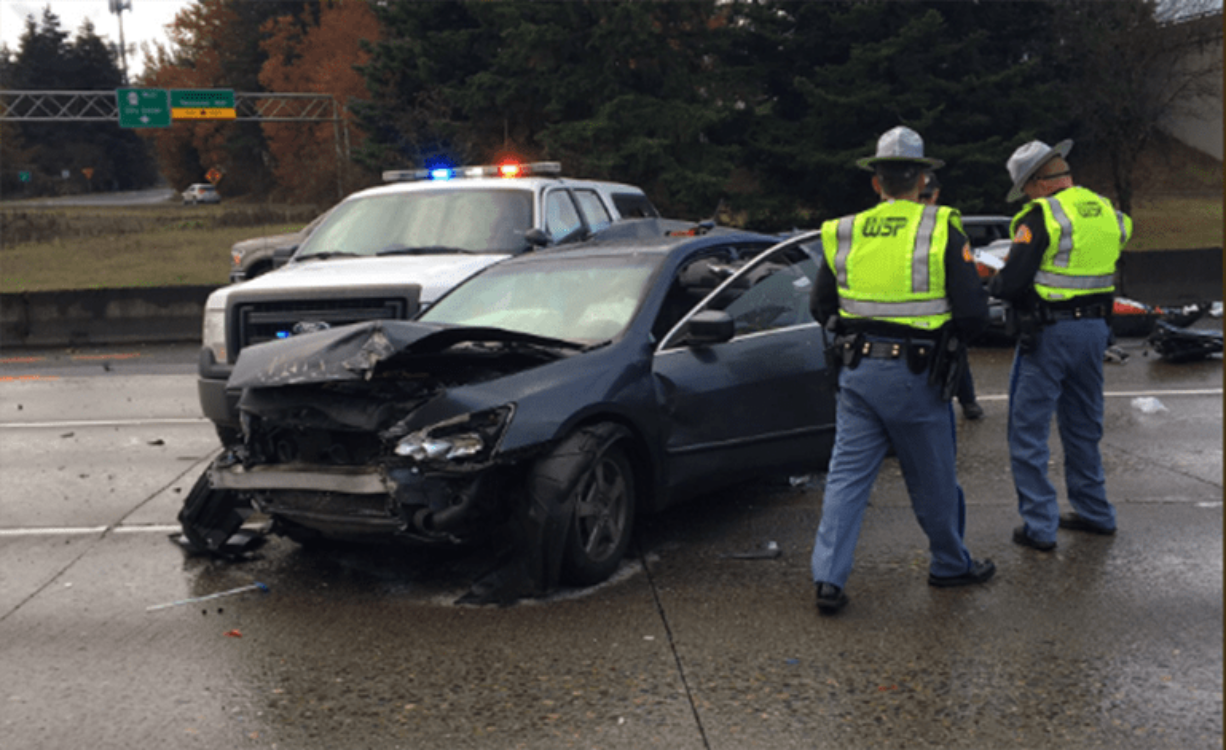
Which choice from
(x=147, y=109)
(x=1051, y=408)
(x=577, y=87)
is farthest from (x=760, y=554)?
(x=147, y=109)

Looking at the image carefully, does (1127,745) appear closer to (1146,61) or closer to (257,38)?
(1146,61)

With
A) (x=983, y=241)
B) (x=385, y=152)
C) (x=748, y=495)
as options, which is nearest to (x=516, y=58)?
(x=385, y=152)

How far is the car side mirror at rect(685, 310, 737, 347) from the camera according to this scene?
18.9ft

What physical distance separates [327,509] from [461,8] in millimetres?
34207

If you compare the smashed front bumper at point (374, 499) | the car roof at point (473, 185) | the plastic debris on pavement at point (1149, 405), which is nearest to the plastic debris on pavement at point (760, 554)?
the smashed front bumper at point (374, 499)

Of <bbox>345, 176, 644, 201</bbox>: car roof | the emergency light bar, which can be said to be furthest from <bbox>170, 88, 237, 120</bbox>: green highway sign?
<bbox>345, 176, 644, 201</bbox>: car roof

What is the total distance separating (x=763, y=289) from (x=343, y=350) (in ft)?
8.61

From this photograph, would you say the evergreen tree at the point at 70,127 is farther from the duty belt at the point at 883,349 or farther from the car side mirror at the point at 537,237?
the duty belt at the point at 883,349

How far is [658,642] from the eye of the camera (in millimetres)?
4652

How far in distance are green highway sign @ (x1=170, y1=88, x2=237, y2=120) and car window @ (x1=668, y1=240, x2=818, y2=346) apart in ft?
123

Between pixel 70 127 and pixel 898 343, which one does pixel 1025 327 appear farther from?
pixel 70 127

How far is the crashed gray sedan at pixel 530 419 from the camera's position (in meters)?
4.97

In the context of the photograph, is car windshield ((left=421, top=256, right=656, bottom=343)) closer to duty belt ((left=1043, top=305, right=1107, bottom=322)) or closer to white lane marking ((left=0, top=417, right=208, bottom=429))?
duty belt ((left=1043, top=305, right=1107, bottom=322))

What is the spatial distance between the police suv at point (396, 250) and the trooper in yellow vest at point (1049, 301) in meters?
3.58
